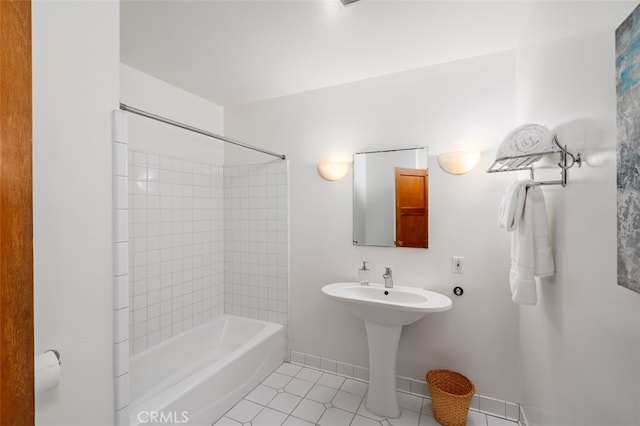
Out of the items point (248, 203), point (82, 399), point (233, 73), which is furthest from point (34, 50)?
point (248, 203)

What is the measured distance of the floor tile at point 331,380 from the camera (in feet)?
7.41

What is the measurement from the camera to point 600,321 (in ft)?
2.99

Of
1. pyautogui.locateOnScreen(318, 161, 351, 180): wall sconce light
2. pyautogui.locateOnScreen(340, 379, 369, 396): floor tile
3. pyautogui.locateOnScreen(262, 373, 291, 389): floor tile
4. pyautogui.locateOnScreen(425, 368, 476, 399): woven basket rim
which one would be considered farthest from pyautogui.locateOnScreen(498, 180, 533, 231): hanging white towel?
pyautogui.locateOnScreen(262, 373, 291, 389): floor tile

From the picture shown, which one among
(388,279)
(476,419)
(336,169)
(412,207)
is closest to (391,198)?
(412,207)

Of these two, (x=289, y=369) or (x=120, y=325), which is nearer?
(x=120, y=325)

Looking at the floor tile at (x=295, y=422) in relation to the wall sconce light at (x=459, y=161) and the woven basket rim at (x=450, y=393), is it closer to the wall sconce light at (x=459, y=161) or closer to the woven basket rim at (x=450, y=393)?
the woven basket rim at (x=450, y=393)

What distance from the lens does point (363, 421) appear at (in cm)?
186

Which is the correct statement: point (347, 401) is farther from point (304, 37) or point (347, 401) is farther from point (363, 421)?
point (304, 37)

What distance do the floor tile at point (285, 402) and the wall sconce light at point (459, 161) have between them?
1.98 metres

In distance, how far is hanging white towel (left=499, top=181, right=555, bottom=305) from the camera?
129cm

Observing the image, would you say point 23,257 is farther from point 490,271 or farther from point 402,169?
point 490,271

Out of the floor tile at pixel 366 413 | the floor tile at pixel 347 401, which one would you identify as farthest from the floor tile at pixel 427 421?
the floor tile at pixel 347 401

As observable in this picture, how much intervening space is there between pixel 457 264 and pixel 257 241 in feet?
5.63

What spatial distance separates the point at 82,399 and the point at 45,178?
33.2 inches
